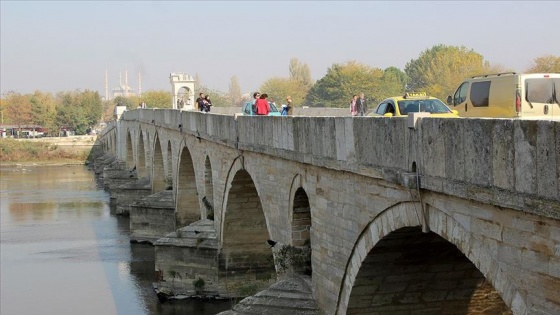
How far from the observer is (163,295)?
19.0 m

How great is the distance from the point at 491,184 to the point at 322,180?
421cm

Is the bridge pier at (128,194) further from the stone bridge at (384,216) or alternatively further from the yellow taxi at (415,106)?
the yellow taxi at (415,106)

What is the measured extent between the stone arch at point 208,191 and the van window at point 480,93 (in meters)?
8.09

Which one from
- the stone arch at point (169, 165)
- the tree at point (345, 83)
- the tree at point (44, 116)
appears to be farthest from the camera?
the tree at point (44, 116)

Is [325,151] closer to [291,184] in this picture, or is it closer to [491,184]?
[291,184]

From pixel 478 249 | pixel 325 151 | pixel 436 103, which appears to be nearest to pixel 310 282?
pixel 325 151

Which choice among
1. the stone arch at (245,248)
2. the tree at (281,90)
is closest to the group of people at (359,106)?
the stone arch at (245,248)

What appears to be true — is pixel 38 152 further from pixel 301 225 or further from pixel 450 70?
pixel 301 225

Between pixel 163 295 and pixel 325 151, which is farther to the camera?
pixel 163 295

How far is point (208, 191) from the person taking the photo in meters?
20.2

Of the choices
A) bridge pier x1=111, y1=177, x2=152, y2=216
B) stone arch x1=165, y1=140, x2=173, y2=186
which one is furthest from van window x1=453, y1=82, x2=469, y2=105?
bridge pier x1=111, y1=177, x2=152, y2=216

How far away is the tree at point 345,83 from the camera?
168 feet

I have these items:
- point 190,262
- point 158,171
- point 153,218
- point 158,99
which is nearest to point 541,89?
point 190,262

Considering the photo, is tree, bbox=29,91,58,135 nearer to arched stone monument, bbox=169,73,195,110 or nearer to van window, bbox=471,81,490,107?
arched stone monument, bbox=169,73,195,110
